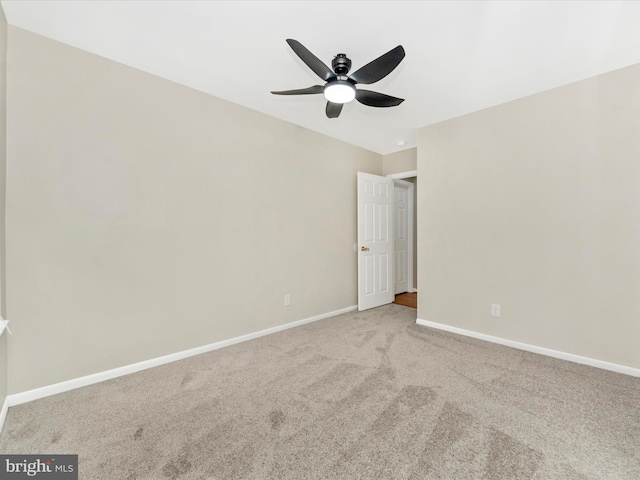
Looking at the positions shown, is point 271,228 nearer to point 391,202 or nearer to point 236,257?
point 236,257

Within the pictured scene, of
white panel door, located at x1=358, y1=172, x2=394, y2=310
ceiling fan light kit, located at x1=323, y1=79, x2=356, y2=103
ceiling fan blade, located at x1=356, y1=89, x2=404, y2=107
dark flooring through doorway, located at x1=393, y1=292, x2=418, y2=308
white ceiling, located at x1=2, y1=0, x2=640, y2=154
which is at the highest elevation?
white ceiling, located at x1=2, y1=0, x2=640, y2=154

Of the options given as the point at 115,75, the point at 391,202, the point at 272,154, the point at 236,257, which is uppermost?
the point at 115,75

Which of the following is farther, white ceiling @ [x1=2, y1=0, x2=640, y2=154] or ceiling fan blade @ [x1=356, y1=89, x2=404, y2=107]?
ceiling fan blade @ [x1=356, y1=89, x2=404, y2=107]

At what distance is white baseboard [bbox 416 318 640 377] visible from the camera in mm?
2326

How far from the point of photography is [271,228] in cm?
329

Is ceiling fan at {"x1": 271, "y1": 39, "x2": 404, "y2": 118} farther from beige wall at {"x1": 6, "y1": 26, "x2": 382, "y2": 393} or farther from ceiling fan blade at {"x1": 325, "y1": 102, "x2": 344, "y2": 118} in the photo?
beige wall at {"x1": 6, "y1": 26, "x2": 382, "y2": 393}

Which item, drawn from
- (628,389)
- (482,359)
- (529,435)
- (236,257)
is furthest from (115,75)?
(628,389)

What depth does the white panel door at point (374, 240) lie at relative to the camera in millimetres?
4199

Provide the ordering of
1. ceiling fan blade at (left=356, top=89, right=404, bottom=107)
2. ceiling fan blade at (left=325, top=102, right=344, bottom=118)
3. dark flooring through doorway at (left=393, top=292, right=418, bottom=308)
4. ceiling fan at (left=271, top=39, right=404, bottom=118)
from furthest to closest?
dark flooring through doorway at (left=393, top=292, right=418, bottom=308), ceiling fan blade at (left=325, top=102, right=344, bottom=118), ceiling fan blade at (left=356, top=89, right=404, bottom=107), ceiling fan at (left=271, top=39, right=404, bottom=118)

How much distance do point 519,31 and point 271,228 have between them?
107 inches

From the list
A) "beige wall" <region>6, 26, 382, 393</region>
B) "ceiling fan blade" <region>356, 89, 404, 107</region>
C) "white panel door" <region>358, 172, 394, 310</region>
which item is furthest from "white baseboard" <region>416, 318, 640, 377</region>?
"ceiling fan blade" <region>356, 89, 404, 107</region>

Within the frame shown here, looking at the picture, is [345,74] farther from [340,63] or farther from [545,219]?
[545,219]

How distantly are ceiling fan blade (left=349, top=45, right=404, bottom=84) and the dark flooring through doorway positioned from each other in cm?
362

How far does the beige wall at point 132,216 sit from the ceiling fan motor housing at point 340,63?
1419 millimetres
